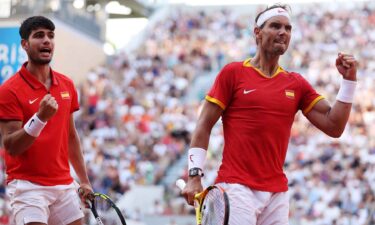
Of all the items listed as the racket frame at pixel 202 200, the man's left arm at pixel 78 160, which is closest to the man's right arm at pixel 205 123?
the racket frame at pixel 202 200

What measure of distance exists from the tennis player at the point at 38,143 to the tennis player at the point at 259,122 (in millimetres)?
1184

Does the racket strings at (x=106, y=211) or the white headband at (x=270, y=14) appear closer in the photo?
the white headband at (x=270, y=14)

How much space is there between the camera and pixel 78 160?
7.54 metres

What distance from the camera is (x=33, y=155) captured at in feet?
22.9

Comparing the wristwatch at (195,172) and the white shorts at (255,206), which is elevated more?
the wristwatch at (195,172)

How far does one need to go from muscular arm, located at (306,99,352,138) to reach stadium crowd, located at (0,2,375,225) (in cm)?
1114

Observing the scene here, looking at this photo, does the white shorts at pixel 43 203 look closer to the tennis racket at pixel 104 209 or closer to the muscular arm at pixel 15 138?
the tennis racket at pixel 104 209

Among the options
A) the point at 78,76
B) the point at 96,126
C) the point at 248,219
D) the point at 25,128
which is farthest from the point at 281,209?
the point at 78,76

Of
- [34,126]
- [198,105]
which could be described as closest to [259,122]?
[34,126]

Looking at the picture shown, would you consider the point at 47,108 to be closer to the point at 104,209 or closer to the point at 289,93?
the point at 289,93

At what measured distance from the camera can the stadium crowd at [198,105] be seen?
1900 cm

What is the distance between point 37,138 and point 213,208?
1.61 m

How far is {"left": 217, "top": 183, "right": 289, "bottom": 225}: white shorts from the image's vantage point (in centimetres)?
626

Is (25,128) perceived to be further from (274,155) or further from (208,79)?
(208,79)
